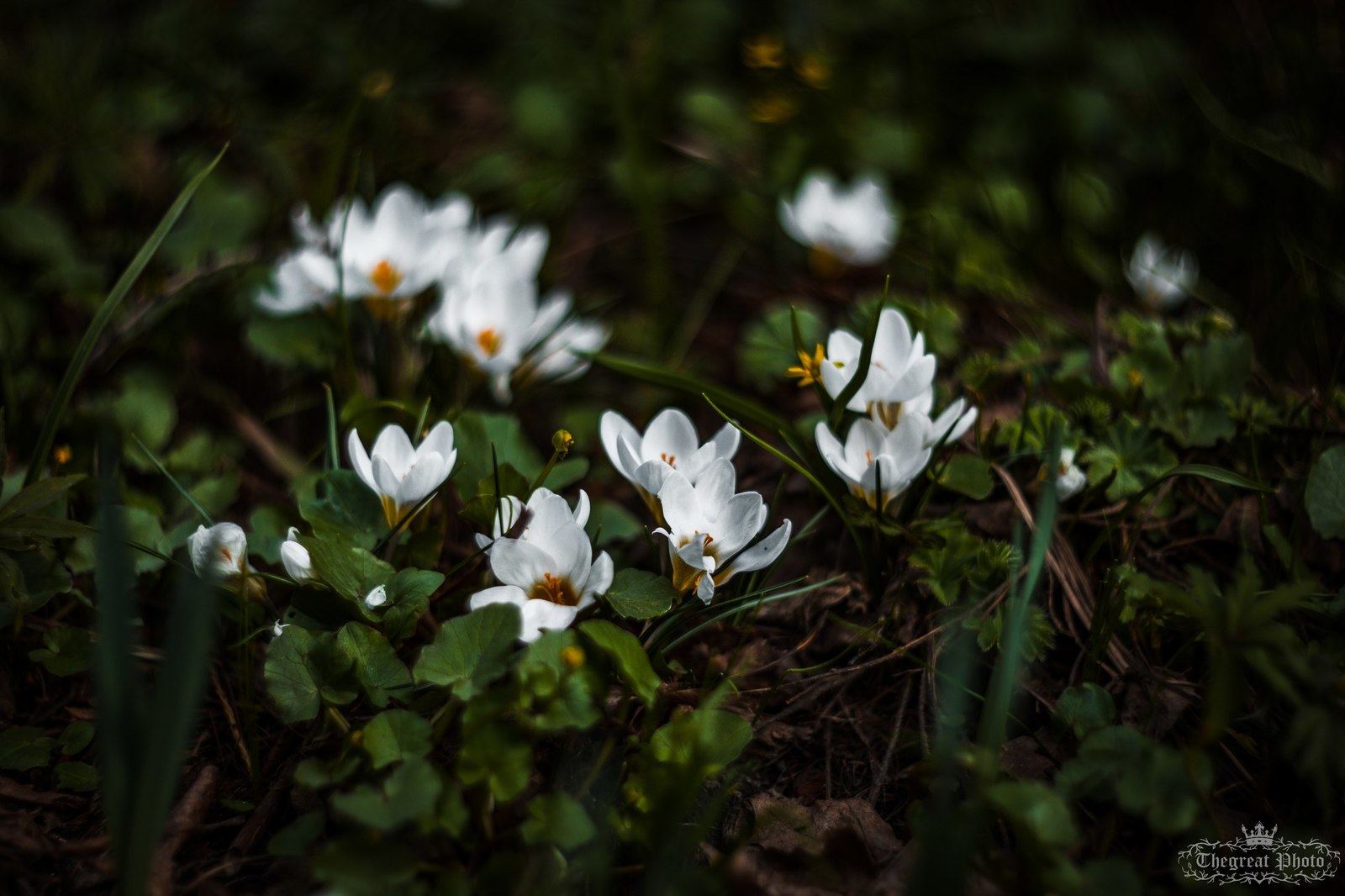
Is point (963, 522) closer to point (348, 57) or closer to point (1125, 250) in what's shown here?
point (1125, 250)

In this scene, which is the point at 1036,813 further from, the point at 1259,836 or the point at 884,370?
the point at 884,370

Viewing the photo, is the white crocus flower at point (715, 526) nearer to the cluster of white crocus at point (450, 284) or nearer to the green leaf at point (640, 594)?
the green leaf at point (640, 594)

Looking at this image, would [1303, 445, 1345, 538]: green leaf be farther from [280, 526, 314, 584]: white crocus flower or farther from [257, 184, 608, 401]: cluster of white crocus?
[280, 526, 314, 584]: white crocus flower

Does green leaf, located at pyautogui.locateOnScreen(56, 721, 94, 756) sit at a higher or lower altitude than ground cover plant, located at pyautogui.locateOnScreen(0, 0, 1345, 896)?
lower

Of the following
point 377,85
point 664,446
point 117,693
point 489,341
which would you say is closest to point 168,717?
point 117,693

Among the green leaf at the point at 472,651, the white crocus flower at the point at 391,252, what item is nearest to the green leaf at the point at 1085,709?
the green leaf at the point at 472,651

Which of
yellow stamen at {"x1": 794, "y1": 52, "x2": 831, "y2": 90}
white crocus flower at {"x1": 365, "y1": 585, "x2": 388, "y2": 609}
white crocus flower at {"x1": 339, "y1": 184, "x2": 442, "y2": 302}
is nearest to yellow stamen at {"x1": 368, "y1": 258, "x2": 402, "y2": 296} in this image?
white crocus flower at {"x1": 339, "y1": 184, "x2": 442, "y2": 302}
